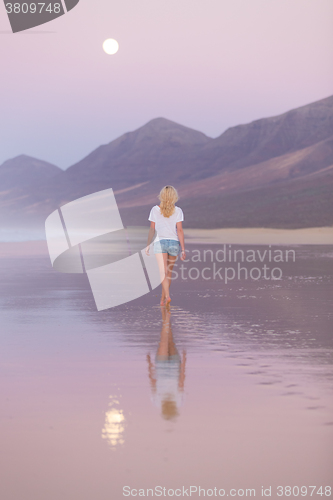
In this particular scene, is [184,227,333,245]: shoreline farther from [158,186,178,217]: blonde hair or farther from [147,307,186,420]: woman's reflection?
[147,307,186,420]: woman's reflection

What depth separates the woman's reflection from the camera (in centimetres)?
584

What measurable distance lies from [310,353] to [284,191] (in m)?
129

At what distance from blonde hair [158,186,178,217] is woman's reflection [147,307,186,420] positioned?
308cm

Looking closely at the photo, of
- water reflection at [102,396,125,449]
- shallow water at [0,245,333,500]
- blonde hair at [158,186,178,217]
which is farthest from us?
blonde hair at [158,186,178,217]

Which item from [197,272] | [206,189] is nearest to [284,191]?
[206,189]

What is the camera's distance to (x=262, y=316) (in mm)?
11008

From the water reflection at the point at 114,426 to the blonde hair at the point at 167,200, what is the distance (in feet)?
19.4

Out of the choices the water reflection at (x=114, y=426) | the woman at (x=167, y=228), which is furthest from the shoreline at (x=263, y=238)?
the water reflection at (x=114, y=426)

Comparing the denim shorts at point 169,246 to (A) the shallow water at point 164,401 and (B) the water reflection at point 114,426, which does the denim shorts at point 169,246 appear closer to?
(A) the shallow water at point 164,401

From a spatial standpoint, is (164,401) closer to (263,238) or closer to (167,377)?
(167,377)

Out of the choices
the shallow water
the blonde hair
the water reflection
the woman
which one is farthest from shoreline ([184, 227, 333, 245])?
the water reflection

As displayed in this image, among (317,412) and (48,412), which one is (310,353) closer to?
(317,412)

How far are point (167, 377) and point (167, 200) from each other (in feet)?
16.8

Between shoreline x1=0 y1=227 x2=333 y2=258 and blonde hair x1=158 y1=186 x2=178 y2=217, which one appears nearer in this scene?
blonde hair x1=158 y1=186 x2=178 y2=217
